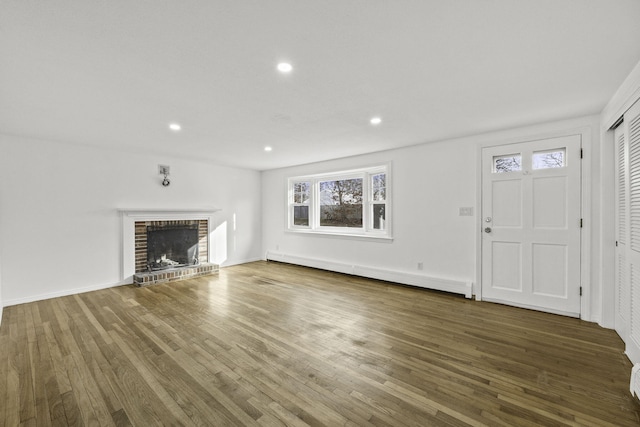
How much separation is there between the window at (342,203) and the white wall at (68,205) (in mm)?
2420

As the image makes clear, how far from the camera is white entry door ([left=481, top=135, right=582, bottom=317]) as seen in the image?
327cm

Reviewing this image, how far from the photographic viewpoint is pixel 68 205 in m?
4.22

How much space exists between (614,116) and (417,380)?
3140 mm

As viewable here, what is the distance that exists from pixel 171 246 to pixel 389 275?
427 cm

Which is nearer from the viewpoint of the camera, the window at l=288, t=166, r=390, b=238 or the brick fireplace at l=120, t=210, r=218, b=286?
the brick fireplace at l=120, t=210, r=218, b=286

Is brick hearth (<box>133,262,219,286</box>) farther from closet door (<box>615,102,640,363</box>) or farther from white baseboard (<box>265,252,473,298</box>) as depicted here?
closet door (<box>615,102,640,363</box>)

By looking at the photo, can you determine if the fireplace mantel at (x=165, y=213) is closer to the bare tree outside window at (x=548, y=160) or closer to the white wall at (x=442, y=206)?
the white wall at (x=442, y=206)

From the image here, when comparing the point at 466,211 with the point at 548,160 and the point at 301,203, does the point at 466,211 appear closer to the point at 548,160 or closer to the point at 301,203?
the point at 548,160

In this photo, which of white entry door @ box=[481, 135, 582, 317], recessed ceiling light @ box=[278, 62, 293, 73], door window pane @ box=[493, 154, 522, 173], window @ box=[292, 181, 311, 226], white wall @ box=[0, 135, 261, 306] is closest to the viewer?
recessed ceiling light @ box=[278, 62, 293, 73]

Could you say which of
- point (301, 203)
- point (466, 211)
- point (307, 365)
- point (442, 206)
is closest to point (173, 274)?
point (301, 203)

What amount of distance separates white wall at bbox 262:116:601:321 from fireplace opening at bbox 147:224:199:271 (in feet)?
10.5

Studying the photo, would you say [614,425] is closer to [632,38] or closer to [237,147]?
[632,38]

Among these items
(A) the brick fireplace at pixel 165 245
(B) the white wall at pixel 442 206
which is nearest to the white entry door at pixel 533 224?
(B) the white wall at pixel 442 206

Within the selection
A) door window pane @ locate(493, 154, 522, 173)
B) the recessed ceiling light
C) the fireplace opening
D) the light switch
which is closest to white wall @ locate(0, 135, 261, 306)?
the fireplace opening
